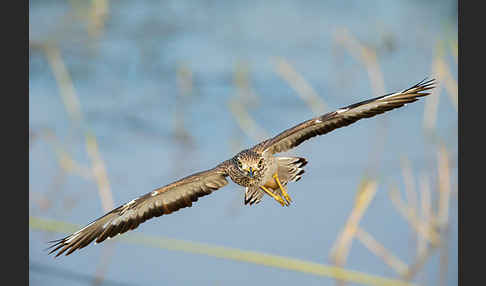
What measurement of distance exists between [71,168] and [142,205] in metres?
1.23

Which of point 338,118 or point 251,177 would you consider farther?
point 338,118

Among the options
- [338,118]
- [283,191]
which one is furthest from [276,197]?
[338,118]

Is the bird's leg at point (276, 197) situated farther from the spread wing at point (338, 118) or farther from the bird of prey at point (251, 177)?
the spread wing at point (338, 118)

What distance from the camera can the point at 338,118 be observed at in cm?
217

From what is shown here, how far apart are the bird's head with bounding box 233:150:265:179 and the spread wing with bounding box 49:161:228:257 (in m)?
0.09

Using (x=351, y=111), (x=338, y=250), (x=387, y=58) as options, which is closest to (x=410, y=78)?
(x=387, y=58)

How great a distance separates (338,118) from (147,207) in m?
0.69

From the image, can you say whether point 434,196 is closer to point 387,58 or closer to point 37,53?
point 387,58

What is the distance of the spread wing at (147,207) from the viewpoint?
2.05 m

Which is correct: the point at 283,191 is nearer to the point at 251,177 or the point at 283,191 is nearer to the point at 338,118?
the point at 251,177

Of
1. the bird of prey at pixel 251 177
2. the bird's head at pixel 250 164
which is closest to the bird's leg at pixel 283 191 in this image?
the bird of prey at pixel 251 177

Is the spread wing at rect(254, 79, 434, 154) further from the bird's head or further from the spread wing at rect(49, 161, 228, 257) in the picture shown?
the spread wing at rect(49, 161, 228, 257)

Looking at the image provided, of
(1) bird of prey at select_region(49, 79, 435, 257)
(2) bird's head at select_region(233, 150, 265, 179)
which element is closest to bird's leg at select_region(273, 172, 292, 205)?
(1) bird of prey at select_region(49, 79, 435, 257)

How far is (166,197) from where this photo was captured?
2180 millimetres
